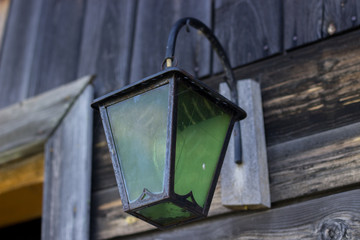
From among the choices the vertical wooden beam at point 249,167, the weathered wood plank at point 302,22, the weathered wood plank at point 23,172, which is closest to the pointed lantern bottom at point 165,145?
the vertical wooden beam at point 249,167

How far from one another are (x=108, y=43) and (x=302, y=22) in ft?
3.30

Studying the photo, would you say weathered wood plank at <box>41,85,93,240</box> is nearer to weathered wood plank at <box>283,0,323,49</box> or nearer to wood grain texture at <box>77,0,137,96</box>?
wood grain texture at <box>77,0,137,96</box>

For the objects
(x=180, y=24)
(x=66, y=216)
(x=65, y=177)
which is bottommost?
(x=66, y=216)

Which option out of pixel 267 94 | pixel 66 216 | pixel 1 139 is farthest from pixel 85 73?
pixel 267 94

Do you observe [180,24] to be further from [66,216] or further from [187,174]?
[66,216]

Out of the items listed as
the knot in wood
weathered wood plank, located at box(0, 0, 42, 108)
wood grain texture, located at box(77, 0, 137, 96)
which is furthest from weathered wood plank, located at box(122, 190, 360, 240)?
weathered wood plank, located at box(0, 0, 42, 108)

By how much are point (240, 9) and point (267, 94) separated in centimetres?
40

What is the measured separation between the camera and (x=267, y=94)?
2285 mm

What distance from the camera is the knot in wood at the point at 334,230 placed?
1.89 m

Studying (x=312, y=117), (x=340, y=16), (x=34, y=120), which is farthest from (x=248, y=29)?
(x=34, y=120)

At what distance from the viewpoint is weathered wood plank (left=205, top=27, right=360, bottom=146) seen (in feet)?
6.82

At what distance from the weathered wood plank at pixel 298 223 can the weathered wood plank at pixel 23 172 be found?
3.06 feet

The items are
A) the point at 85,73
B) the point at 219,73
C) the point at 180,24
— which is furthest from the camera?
the point at 85,73

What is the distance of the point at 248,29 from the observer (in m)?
2.41
